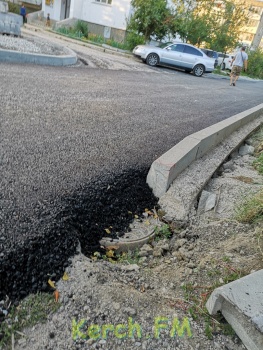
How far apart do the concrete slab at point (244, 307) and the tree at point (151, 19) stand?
18.5 metres

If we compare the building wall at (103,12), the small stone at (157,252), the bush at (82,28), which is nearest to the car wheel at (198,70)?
the building wall at (103,12)

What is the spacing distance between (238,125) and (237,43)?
76.9 ft

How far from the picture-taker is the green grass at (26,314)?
1.45 m

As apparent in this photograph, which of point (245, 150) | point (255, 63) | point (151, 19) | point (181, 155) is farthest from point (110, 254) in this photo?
point (255, 63)

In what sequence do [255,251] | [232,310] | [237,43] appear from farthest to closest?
[237,43]
[255,251]
[232,310]

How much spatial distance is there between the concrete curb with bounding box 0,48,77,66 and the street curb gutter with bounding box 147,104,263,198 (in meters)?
5.76

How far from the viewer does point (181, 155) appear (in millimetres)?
3443

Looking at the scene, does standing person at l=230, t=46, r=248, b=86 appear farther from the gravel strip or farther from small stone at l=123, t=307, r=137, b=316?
small stone at l=123, t=307, r=137, b=316

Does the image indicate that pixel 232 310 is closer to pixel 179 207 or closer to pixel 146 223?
pixel 146 223

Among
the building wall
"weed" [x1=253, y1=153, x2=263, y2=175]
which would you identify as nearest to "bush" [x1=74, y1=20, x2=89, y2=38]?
the building wall

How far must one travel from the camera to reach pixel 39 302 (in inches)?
63.8

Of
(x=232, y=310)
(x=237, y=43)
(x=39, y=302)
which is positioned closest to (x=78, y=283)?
(x=39, y=302)

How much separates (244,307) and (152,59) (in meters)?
15.8

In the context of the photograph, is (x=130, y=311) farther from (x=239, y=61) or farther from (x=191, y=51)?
(x=191, y=51)
